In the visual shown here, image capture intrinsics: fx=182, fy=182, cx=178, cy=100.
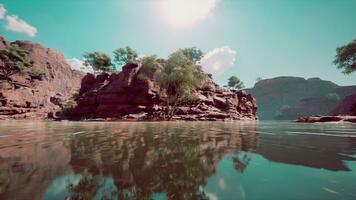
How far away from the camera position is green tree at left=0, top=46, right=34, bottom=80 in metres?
56.7

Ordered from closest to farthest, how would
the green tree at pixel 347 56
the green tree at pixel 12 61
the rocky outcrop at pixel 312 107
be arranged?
the green tree at pixel 347 56 → the green tree at pixel 12 61 → the rocky outcrop at pixel 312 107

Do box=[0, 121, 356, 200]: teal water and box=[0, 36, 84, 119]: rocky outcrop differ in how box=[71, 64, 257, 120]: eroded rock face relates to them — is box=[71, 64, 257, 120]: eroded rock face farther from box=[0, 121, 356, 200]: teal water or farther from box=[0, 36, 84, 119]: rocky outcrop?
box=[0, 121, 356, 200]: teal water

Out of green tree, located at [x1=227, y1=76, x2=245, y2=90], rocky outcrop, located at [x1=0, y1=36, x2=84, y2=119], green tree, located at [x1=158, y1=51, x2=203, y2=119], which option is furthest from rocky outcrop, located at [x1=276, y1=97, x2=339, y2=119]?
rocky outcrop, located at [x1=0, y1=36, x2=84, y2=119]

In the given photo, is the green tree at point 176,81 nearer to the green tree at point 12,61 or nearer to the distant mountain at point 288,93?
the green tree at point 12,61

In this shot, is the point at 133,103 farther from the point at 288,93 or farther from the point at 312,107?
the point at 288,93

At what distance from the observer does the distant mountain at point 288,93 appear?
425ft

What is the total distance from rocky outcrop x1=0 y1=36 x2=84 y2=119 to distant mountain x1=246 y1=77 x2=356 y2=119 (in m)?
143

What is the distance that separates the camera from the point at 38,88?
7075 centimetres

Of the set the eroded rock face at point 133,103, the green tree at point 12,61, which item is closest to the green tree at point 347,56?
the eroded rock face at point 133,103

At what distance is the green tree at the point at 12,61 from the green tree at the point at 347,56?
82.4 metres

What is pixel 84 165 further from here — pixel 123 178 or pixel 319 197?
pixel 319 197

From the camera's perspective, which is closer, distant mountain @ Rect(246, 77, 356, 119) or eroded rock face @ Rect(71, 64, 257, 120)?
eroded rock face @ Rect(71, 64, 257, 120)

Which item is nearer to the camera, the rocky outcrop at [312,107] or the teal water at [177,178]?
the teal water at [177,178]

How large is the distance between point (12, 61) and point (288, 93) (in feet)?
603
